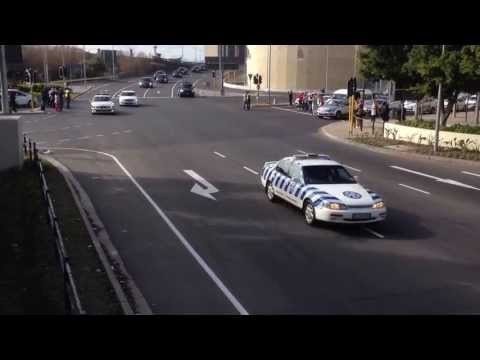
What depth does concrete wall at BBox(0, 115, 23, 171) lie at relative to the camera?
61.7 ft

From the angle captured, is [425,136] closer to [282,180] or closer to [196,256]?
[282,180]

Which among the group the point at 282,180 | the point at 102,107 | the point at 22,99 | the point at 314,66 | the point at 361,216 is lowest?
the point at 361,216

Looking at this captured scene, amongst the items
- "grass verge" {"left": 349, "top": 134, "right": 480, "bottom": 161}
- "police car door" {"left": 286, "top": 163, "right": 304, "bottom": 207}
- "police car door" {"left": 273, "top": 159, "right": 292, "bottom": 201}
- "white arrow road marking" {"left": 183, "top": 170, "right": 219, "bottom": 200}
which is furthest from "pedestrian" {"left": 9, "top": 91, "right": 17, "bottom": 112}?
"police car door" {"left": 286, "top": 163, "right": 304, "bottom": 207}

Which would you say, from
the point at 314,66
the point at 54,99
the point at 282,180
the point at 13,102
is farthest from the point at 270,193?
the point at 314,66

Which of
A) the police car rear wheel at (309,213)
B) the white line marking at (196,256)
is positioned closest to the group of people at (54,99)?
the white line marking at (196,256)

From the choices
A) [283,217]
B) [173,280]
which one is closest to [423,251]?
[283,217]

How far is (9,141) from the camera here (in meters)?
18.9

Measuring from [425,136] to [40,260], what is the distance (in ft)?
70.8

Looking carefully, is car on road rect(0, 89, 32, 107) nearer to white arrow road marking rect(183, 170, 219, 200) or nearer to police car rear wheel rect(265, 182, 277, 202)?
white arrow road marking rect(183, 170, 219, 200)

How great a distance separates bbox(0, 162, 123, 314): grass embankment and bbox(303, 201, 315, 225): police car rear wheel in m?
5.14

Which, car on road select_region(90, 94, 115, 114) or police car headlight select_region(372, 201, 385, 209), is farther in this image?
car on road select_region(90, 94, 115, 114)

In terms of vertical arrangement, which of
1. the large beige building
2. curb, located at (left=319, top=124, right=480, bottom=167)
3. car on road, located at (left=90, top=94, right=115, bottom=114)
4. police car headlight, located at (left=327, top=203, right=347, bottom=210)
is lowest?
curb, located at (left=319, top=124, right=480, bottom=167)

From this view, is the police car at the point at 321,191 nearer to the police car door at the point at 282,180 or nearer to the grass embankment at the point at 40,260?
the police car door at the point at 282,180
